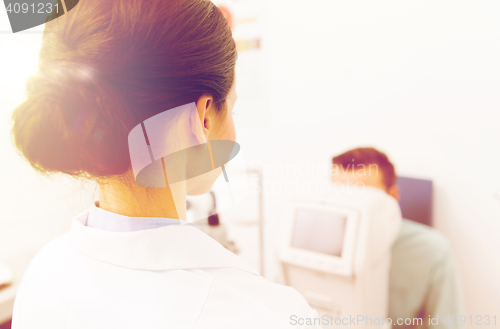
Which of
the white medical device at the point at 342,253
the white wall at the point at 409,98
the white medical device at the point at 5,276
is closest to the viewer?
the white medical device at the point at 342,253

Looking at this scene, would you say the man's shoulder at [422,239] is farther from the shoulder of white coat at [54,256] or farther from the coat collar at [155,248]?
the shoulder of white coat at [54,256]

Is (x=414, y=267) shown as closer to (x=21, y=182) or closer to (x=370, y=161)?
(x=370, y=161)

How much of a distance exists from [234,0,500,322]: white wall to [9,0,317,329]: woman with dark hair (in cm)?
66

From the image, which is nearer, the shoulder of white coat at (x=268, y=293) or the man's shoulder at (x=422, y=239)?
the shoulder of white coat at (x=268, y=293)

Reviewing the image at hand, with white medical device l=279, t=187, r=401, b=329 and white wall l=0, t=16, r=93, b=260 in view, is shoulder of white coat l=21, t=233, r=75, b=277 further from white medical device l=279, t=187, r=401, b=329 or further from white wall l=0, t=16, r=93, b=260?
white medical device l=279, t=187, r=401, b=329

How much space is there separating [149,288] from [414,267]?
1163 millimetres

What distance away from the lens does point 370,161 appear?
128 cm

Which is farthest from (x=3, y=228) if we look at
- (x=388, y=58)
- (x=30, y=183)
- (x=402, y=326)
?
(x=388, y=58)

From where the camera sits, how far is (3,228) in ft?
2.77

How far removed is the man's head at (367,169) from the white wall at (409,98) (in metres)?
0.28

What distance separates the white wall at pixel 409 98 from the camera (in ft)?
4.08

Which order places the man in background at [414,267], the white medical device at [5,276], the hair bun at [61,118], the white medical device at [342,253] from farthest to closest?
the man in background at [414,267] → the white medical device at [5,276] → the white medical device at [342,253] → the hair bun at [61,118]

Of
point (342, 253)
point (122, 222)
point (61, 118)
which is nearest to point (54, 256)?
point (122, 222)

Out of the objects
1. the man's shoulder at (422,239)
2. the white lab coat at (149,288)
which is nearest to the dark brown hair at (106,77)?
the white lab coat at (149,288)
